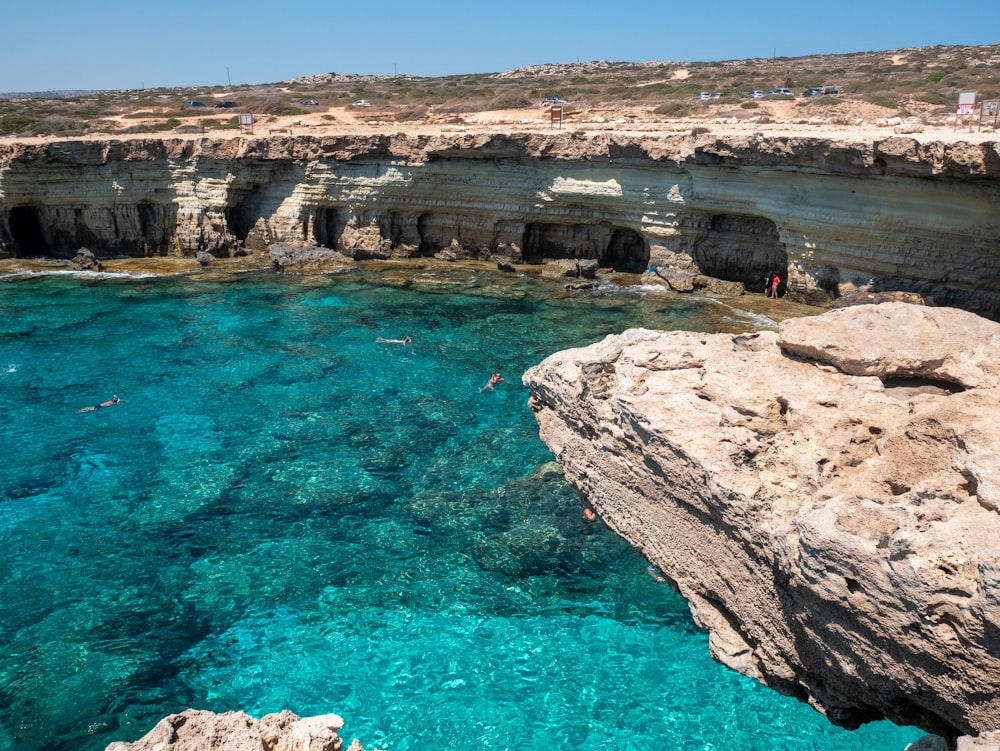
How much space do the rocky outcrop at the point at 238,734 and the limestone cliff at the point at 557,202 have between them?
A: 16.7 meters

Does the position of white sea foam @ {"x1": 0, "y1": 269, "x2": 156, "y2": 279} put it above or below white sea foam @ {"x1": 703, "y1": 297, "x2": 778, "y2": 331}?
above

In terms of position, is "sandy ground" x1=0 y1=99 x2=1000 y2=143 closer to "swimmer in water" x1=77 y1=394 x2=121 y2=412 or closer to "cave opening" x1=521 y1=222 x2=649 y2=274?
"cave opening" x1=521 y1=222 x2=649 y2=274

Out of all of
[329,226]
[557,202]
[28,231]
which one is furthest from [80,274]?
[557,202]

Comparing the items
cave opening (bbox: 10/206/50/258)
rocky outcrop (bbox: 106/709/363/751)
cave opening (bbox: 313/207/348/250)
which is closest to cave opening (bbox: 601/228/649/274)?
cave opening (bbox: 313/207/348/250)

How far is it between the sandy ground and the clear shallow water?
930 centimetres

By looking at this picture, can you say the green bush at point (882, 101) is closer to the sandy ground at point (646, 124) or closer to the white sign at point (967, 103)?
the sandy ground at point (646, 124)

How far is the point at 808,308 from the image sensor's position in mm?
21188

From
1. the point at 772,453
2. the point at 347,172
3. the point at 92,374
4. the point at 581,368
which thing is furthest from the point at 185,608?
the point at 347,172

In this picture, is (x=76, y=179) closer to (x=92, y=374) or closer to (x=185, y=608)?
(x=92, y=374)

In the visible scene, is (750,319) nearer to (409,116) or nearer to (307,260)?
(307,260)

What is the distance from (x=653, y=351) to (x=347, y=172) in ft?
68.9

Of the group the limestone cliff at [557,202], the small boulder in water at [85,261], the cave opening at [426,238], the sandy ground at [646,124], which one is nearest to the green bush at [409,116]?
the sandy ground at [646,124]

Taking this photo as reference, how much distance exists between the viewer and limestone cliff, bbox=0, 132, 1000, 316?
18.3 m

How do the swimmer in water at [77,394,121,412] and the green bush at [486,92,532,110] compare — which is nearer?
the swimmer in water at [77,394,121,412]
